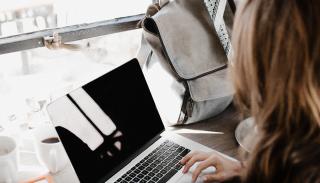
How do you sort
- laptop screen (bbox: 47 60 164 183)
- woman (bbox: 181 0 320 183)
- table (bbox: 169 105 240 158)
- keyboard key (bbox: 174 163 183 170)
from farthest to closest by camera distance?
table (bbox: 169 105 240 158)
keyboard key (bbox: 174 163 183 170)
laptop screen (bbox: 47 60 164 183)
woman (bbox: 181 0 320 183)

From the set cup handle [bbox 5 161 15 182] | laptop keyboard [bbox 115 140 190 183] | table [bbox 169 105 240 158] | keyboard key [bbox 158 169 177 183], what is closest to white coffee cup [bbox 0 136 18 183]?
cup handle [bbox 5 161 15 182]

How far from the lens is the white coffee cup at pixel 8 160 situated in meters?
0.86

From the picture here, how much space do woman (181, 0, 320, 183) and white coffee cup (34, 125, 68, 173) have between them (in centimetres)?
49

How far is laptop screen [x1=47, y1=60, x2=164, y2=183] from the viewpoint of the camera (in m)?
0.85

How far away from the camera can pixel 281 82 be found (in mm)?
589

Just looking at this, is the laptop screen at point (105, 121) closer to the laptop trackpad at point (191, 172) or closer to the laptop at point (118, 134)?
the laptop at point (118, 134)

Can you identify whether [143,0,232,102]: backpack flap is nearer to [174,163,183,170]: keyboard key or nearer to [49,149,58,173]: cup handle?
[174,163,183,170]: keyboard key

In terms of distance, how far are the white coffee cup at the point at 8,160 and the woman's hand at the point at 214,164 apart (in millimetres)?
413

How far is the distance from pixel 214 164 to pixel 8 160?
0.50 metres

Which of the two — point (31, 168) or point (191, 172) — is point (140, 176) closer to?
point (191, 172)

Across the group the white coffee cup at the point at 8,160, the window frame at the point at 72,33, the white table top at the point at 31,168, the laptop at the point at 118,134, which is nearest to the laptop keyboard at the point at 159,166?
the laptop at the point at 118,134

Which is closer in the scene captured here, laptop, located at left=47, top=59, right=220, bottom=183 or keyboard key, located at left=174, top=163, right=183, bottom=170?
laptop, located at left=47, top=59, right=220, bottom=183

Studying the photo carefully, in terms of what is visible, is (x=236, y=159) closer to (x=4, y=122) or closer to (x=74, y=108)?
(x=74, y=108)

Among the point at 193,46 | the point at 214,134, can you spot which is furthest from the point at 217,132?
the point at 193,46
